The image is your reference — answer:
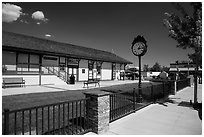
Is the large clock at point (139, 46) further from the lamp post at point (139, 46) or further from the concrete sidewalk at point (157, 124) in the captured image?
the concrete sidewalk at point (157, 124)

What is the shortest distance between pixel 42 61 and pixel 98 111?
52.9 feet

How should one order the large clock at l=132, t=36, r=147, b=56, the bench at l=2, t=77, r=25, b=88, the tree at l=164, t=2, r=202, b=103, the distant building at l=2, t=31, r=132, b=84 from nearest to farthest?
the tree at l=164, t=2, r=202, b=103, the large clock at l=132, t=36, r=147, b=56, the bench at l=2, t=77, r=25, b=88, the distant building at l=2, t=31, r=132, b=84

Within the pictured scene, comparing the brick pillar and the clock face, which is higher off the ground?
the clock face

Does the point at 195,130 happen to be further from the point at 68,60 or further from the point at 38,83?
the point at 68,60

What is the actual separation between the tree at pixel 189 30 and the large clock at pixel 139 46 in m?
1.49

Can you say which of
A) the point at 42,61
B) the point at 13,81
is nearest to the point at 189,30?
the point at 13,81

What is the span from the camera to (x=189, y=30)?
22.0ft

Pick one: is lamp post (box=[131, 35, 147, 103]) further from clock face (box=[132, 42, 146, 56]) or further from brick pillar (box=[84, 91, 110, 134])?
brick pillar (box=[84, 91, 110, 134])

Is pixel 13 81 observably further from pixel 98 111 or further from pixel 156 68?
pixel 156 68

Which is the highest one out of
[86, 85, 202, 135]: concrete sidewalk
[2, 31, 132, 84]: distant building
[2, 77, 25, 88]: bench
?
[2, 31, 132, 84]: distant building

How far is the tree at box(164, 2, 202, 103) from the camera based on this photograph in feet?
20.3

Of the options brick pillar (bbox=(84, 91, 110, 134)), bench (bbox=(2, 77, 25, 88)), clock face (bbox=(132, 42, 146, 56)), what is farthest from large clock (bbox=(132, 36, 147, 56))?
bench (bbox=(2, 77, 25, 88))

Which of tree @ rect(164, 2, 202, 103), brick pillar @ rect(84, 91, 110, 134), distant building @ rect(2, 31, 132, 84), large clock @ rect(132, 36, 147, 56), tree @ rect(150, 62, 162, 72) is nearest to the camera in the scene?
brick pillar @ rect(84, 91, 110, 134)

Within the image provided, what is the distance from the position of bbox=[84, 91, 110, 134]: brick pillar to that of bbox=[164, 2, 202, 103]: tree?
188 inches
